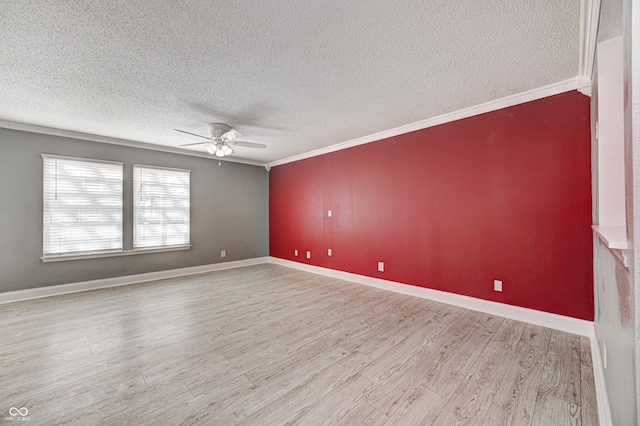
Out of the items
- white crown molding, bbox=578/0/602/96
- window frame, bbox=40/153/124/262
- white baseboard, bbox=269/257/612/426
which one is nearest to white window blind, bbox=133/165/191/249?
window frame, bbox=40/153/124/262

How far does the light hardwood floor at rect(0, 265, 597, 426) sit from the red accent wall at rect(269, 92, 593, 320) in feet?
1.66

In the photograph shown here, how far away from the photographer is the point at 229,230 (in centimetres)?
577

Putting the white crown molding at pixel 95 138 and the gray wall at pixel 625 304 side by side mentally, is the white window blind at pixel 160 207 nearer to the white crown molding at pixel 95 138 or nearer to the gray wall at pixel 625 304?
the white crown molding at pixel 95 138

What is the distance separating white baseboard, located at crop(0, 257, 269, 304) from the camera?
3588 mm

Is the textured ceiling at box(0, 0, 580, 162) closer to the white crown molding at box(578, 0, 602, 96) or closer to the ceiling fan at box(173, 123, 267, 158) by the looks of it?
the white crown molding at box(578, 0, 602, 96)

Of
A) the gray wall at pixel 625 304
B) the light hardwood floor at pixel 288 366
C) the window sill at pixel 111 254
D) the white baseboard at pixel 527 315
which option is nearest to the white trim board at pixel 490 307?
the white baseboard at pixel 527 315

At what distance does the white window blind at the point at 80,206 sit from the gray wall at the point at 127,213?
4.1 inches

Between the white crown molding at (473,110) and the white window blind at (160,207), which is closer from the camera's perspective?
the white crown molding at (473,110)

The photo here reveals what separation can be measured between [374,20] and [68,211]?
5.00m

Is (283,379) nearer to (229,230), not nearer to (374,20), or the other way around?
(374,20)

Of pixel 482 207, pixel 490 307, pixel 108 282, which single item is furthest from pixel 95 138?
pixel 490 307

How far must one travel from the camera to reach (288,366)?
6.52 feet

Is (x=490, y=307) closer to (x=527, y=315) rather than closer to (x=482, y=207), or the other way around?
(x=527, y=315)

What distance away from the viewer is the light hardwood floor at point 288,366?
1.53 meters
